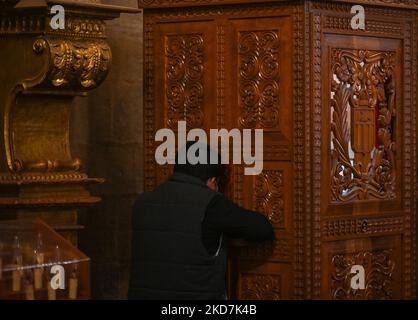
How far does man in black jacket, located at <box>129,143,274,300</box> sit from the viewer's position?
18.3 ft

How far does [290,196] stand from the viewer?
20.1 feet

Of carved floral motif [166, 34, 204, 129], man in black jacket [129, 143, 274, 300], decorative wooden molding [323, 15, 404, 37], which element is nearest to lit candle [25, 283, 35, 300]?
man in black jacket [129, 143, 274, 300]

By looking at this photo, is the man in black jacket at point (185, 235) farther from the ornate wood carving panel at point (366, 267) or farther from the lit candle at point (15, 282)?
the lit candle at point (15, 282)

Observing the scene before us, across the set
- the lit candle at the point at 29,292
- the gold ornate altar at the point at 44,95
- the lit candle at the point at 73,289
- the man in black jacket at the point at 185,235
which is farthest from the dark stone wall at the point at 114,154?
the lit candle at the point at 29,292

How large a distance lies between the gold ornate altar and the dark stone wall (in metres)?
1.24

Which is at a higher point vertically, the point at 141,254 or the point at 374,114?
the point at 374,114

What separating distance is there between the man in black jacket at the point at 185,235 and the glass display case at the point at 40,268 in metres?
0.52

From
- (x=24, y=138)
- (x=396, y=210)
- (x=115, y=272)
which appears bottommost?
(x=115, y=272)

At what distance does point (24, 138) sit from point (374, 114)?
196cm

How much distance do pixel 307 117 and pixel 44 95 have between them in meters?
1.47

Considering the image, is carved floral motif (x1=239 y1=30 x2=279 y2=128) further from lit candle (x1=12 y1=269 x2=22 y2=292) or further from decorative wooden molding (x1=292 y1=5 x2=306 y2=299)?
lit candle (x1=12 y1=269 x2=22 y2=292)
